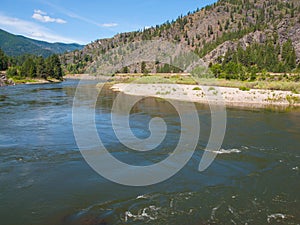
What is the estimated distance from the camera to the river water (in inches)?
368

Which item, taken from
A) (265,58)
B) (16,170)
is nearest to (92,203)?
(16,170)

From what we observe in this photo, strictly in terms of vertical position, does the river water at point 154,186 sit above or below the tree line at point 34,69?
below

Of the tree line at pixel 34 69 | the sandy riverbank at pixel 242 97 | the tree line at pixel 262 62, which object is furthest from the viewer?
the tree line at pixel 34 69

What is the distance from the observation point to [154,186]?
11797 millimetres

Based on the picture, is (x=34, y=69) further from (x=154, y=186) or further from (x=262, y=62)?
(x=154, y=186)

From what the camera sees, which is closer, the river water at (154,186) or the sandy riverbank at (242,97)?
the river water at (154,186)

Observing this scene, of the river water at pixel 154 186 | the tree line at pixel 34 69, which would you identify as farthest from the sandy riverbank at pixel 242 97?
the tree line at pixel 34 69

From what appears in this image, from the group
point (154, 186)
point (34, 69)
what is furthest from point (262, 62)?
point (154, 186)

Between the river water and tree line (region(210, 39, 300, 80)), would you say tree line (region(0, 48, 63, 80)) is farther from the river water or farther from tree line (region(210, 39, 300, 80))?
the river water

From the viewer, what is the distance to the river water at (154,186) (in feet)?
30.7

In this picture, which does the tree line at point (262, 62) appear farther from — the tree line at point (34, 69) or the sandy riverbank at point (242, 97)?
the tree line at point (34, 69)

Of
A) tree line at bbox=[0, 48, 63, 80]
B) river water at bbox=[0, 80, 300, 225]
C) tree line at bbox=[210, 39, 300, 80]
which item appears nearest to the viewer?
river water at bbox=[0, 80, 300, 225]

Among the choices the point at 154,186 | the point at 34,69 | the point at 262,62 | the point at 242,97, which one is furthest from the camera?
the point at 34,69

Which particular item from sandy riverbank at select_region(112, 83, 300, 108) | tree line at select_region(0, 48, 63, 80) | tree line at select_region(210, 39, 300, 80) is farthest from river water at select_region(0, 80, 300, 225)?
tree line at select_region(0, 48, 63, 80)
